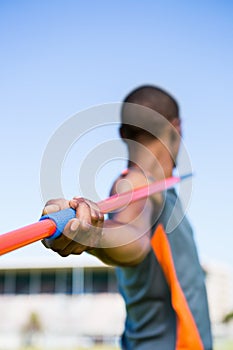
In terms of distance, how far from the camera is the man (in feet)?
5.51

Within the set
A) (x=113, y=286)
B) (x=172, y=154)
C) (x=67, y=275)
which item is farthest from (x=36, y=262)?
(x=172, y=154)

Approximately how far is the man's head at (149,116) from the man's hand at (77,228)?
923mm

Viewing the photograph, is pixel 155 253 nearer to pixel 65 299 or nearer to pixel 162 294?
pixel 162 294

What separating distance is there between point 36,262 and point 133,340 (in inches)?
849

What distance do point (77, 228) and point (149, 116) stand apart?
1039 millimetres

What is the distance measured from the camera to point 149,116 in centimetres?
205

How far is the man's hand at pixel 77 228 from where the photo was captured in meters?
1.06

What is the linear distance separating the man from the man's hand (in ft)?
1.20

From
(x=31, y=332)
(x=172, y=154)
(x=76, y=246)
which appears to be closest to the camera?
(x=76, y=246)

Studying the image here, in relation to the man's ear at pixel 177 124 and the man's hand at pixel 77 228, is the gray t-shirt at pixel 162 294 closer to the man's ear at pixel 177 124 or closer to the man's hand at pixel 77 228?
the man's ear at pixel 177 124

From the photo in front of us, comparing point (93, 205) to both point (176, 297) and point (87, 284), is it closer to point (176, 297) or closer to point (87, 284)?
point (176, 297)

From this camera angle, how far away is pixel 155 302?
1880mm

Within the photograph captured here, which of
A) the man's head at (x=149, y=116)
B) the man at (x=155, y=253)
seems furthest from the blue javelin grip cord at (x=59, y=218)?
the man's head at (x=149, y=116)

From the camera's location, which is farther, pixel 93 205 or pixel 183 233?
pixel 183 233
